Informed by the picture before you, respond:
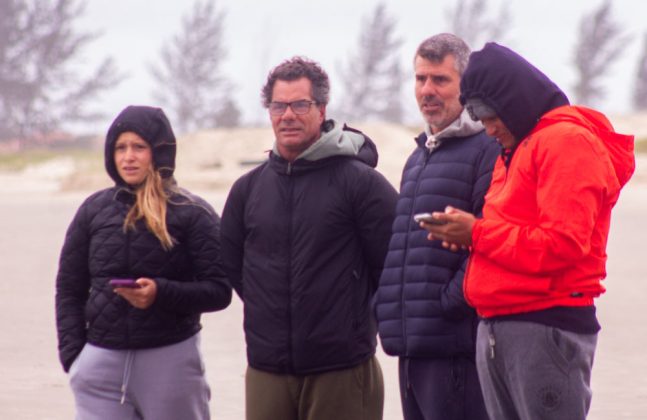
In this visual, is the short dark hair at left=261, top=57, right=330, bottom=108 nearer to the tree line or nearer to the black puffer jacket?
the black puffer jacket

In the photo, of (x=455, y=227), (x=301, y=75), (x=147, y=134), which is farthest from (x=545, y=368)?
(x=147, y=134)

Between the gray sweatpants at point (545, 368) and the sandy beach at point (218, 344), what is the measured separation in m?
3.54

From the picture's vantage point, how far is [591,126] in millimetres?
4027

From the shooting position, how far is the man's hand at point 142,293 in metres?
4.75

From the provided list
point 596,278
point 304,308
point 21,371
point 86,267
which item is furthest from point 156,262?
point 21,371

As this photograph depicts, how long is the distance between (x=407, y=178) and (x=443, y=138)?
21cm

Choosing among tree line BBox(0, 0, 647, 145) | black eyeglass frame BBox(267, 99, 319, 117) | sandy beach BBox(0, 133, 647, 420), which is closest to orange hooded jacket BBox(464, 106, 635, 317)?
black eyeglass frame BBox(267, 99, 319, 117)

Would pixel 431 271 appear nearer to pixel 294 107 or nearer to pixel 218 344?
→ pixel 294 107

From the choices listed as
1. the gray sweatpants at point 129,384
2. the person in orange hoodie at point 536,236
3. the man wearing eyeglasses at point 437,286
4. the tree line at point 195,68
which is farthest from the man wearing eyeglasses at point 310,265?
the tree line at point 195,68

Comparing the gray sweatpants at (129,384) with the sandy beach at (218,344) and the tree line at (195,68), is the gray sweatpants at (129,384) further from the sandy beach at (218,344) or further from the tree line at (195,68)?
the tree line at (195,68)

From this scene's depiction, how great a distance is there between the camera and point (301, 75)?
193 inches

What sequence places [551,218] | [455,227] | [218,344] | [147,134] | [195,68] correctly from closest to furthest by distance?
[551,218] < [455,227] < [147,134] < [218,344] < [195,68]

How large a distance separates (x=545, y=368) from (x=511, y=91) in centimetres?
90

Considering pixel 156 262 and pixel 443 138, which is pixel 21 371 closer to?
pixel 156 262
